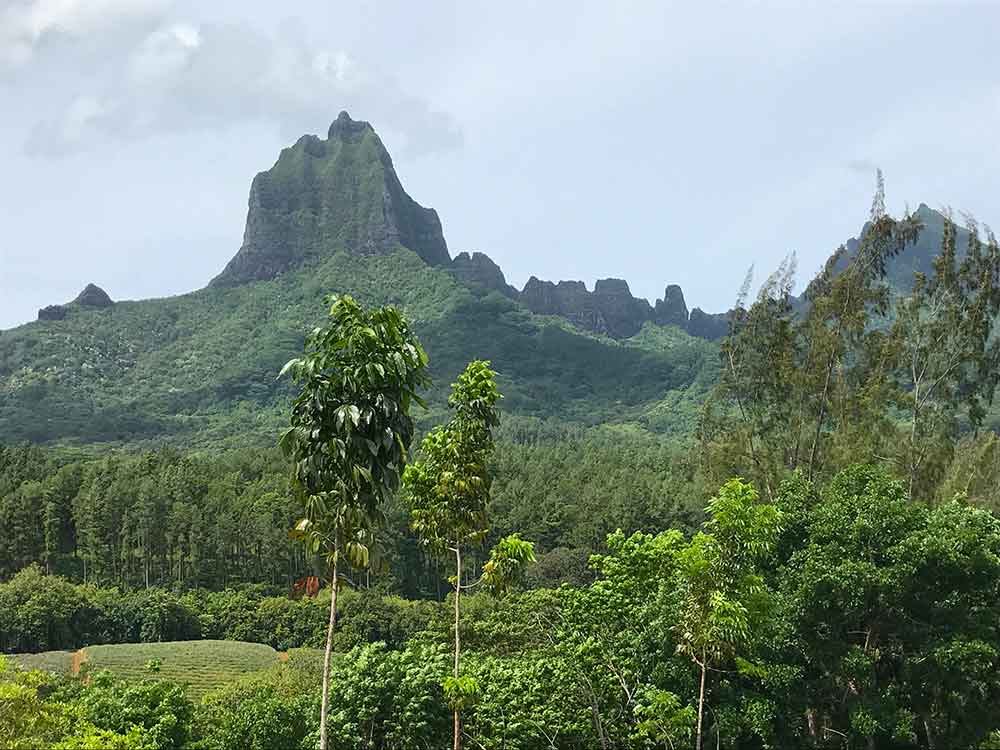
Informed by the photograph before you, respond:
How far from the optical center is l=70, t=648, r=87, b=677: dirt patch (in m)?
50.7

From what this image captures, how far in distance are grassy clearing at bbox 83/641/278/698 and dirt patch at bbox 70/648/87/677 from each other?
0.28 metres

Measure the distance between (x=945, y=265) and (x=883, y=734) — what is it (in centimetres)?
1954

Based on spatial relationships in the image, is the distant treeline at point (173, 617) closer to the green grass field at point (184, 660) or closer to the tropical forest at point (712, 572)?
the green grass field at point (184, 660)

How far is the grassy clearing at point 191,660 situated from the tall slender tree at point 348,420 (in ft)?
118

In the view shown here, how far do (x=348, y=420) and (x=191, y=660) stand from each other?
4807cm

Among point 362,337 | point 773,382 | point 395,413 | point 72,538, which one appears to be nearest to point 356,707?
point 395,413

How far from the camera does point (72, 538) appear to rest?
3278 inches

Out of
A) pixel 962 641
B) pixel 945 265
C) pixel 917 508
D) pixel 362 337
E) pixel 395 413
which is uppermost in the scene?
pixel 945 265

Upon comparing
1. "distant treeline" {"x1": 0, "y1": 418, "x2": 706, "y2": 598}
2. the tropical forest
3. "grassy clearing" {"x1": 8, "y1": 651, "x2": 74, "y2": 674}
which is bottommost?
"grassy clearing" {"x1": 8, "y1": 651, "x2": 74, "y2": 674}

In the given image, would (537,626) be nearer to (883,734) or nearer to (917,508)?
(883,734)

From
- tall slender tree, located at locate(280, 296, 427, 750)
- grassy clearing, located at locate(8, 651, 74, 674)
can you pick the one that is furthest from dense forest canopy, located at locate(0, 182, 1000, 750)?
grassy clearing, located at locate(8, 651, 74, 674)

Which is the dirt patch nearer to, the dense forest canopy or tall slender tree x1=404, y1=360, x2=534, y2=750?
the dense forest canopy

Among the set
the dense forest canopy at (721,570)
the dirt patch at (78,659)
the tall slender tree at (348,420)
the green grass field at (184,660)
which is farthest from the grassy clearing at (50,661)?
the tall slender tree at (348,420)

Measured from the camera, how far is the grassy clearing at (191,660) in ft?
164
